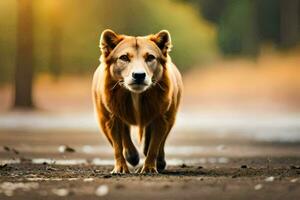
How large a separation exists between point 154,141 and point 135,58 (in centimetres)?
112

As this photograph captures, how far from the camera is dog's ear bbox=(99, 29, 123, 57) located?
13914 millimetres

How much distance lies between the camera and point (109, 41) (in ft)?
45.8

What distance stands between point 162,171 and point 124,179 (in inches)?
92.2

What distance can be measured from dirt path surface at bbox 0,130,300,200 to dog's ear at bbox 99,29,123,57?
1.54m

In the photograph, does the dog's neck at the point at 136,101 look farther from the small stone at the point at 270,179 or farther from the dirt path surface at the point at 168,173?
the small stone at the point at 270,179

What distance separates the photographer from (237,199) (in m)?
10.0

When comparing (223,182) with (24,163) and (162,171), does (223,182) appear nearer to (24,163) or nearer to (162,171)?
(162,171)

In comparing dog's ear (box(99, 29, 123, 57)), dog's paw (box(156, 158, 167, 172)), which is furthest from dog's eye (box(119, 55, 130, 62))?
dog's paw (box(156, 158, 167, 172))

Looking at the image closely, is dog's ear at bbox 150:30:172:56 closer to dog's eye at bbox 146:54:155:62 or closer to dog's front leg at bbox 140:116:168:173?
dog's eye at bbox 146:54:155:62

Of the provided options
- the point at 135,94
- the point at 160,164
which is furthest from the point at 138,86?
the point at 160,164

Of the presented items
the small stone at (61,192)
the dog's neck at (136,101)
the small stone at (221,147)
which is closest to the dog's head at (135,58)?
the dog's neck at (136,101)

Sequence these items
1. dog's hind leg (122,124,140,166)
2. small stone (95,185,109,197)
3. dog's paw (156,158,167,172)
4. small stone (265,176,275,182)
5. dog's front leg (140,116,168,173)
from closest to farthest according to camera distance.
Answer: small stone (95,185,109,197) < small stone (265,176,275,182) < dog's front leg (140,116,168,173) < dog's hind leg (122,124,140,166) < dog's paw (156,158,167,172)

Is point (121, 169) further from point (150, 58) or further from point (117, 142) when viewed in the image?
point (150, 58)

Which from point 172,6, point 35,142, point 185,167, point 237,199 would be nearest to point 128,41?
point 185,167
